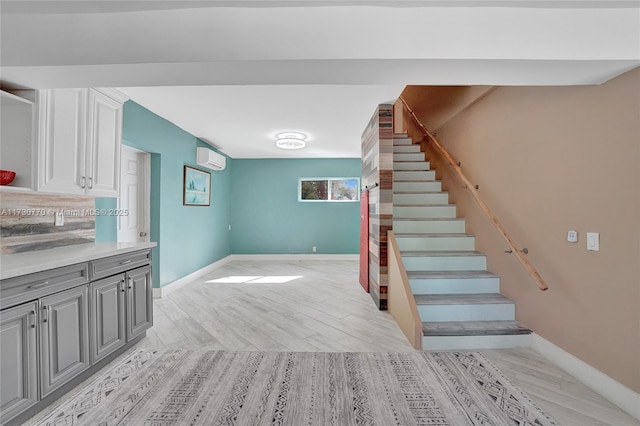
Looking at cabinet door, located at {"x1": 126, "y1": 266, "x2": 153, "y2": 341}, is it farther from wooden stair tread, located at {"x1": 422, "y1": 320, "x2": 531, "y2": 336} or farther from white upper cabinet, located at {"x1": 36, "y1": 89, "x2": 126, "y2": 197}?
wooden stair tread, located at {"x1": 422, "y1": 320, "x2": 531, "y2": 336}

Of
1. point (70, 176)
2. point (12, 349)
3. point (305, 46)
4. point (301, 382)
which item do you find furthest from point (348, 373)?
point (70, 176)

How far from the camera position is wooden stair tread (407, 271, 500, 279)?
2.81 meters

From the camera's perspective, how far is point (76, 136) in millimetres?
2223

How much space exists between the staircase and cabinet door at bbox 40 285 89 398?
2.67 metres

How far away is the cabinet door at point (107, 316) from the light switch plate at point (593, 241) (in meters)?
3.63

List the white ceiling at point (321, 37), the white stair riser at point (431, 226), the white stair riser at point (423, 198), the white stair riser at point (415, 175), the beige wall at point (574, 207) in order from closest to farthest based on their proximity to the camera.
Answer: the white ceiling at point (321, 37), the beige wall at point (574, 207), the white stair riser at point (431, 226), the white stair riser at point (423, 198), the white stair riser at point (415, 175)

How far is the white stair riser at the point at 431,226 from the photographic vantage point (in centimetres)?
351

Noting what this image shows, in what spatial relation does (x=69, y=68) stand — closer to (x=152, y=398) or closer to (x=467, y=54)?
(x=152, y=398)

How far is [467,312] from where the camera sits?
256 cm

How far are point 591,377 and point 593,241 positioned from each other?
3.16ft

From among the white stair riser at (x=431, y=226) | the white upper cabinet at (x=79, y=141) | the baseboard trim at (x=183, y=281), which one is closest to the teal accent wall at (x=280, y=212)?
the baseboard trim at (x=183, y=281)

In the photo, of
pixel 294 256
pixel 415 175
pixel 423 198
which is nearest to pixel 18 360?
pixel 423 198

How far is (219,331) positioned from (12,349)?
1.53m

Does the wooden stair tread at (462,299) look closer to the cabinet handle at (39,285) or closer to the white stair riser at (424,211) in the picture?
the white stair riser at (424,211)
